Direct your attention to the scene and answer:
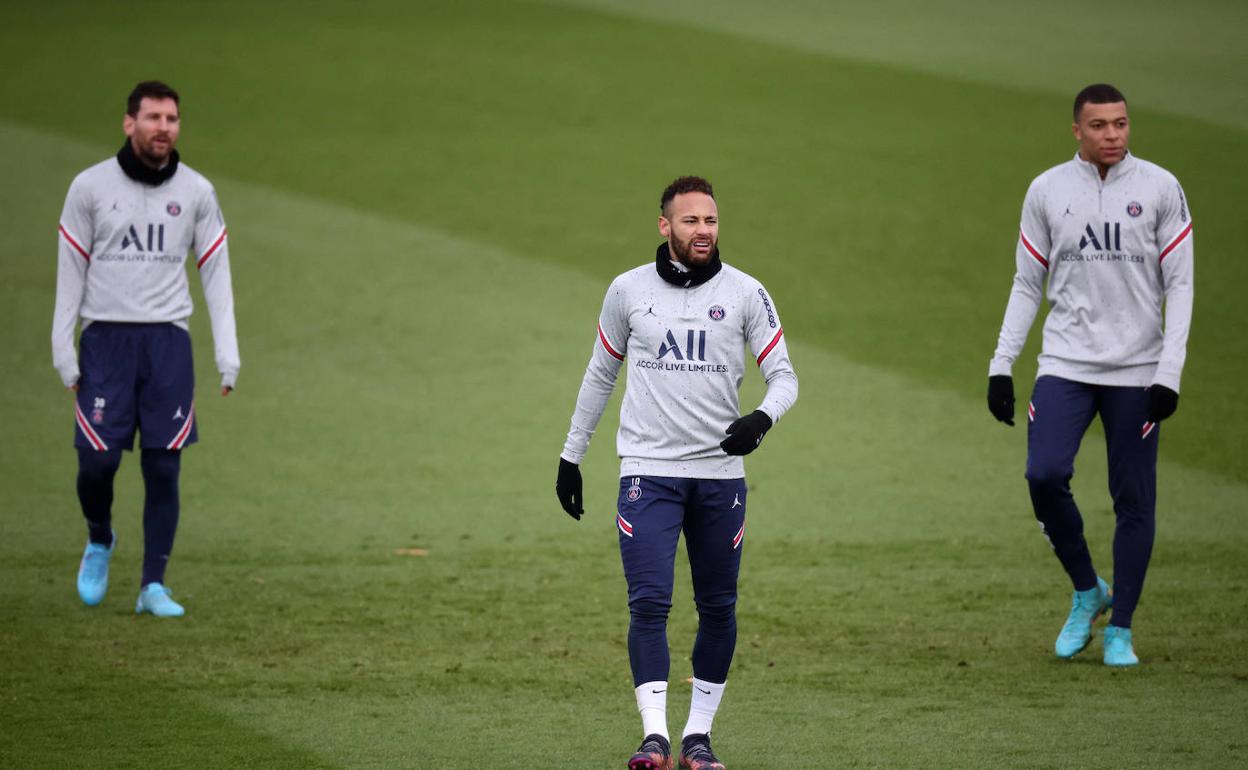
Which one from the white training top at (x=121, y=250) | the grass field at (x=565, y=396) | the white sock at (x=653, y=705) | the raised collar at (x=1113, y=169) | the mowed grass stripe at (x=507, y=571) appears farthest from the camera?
the white training top at (x=121, y=250)

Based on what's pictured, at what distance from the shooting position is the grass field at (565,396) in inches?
255

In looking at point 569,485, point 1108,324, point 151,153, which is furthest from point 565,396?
point 569,485

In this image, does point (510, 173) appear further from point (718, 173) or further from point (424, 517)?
point (424, 517)

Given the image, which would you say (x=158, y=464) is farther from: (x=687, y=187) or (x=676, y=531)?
(x=687, y=187)

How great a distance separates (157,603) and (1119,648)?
4511mm

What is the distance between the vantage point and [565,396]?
41.8ft

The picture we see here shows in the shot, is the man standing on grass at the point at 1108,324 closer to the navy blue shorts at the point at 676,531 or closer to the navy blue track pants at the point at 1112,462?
the navy blue track pants at the point at 1112,462

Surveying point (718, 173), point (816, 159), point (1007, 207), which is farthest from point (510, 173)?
point (1007, 207)

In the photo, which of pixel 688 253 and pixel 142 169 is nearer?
pixel 688 253

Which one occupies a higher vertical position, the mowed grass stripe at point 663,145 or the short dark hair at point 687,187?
the mowed grass stripe at point 663,145

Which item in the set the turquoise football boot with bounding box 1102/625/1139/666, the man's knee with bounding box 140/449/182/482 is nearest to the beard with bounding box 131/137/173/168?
the man's knee with bounding box 140/449/182/482

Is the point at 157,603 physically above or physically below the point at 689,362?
below

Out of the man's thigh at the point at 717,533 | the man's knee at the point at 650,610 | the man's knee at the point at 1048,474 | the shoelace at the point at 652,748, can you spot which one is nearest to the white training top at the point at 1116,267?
the man's knee at the point at 1048,474

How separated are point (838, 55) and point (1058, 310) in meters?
15.7
